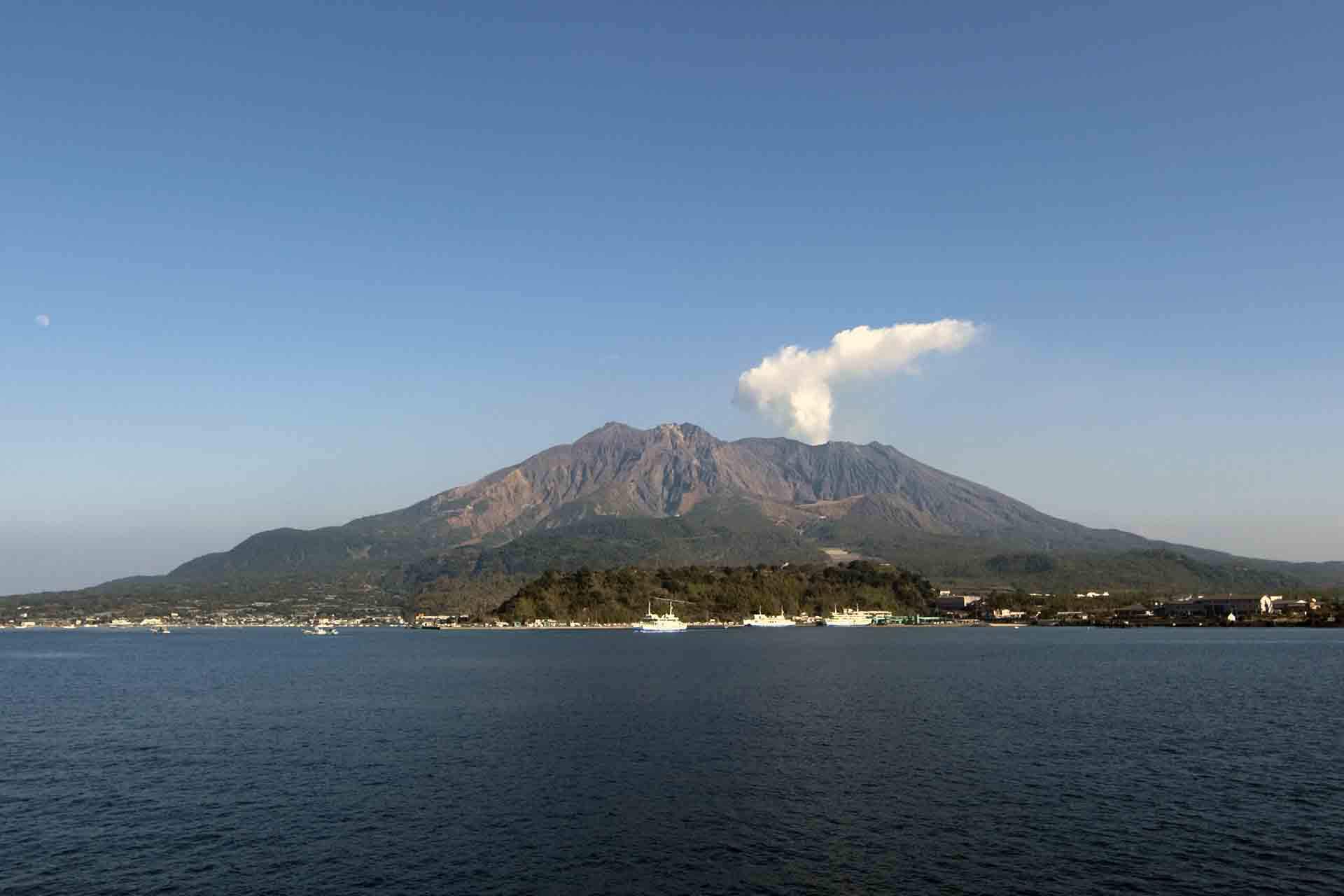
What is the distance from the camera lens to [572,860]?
140 ft

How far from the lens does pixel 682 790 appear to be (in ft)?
184

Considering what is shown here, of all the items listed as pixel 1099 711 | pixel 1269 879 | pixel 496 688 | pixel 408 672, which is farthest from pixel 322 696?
pixel 1269 879

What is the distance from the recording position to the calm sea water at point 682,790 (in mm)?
40562

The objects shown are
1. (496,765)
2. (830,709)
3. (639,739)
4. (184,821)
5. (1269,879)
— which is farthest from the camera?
(830,709)

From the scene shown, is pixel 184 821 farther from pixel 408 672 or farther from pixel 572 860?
pixel 408 672

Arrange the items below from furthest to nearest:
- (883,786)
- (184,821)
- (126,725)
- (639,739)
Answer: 1. (126,725)
2. (639,739)
3. (883,786)
4. (184,821)

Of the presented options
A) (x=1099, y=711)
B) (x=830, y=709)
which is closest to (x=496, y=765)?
(x=830, y=709)

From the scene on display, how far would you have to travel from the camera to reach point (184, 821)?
49.7 metres

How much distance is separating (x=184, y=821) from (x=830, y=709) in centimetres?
5829

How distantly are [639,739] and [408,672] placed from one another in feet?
252

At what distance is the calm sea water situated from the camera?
1597 inches

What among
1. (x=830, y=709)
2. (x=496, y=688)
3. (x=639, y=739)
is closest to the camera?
(x=639, y=739)

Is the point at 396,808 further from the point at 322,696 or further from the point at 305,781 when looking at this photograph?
the point at 322,696

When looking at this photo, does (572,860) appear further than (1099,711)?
No
